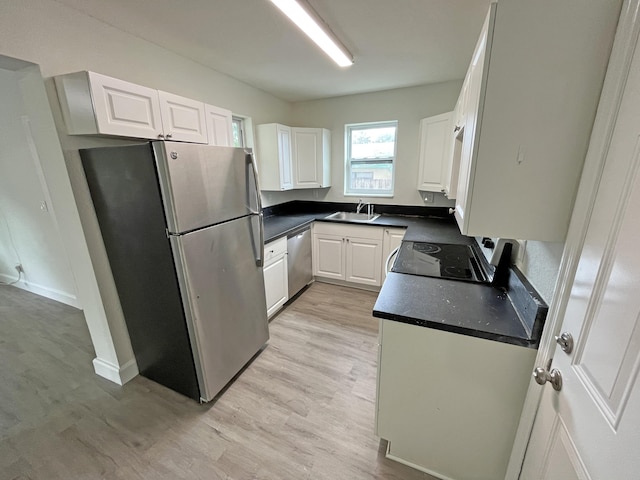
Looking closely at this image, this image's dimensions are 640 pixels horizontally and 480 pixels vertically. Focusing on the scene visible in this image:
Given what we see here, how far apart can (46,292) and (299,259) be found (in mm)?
3070

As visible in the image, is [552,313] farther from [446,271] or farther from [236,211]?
[236,211]

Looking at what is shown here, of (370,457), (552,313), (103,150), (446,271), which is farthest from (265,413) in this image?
(103,150)

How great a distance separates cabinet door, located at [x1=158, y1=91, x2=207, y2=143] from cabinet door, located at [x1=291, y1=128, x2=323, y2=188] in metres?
1.48

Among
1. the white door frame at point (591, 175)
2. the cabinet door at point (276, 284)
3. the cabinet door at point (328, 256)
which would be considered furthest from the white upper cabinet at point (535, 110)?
the cabinet door at point (328, 256)

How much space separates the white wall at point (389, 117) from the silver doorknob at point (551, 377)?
2.62 meters

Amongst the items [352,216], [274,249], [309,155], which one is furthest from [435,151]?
[274,249]

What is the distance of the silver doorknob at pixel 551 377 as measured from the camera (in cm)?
79

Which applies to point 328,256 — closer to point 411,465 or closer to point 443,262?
point 443,262

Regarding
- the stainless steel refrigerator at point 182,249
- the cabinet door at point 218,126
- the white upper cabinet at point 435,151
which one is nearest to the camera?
the stainless steel refrigerator at point 182,249

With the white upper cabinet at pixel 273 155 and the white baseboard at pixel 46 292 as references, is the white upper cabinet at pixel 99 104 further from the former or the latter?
the white baseboard at pixel 46 292

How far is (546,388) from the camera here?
88cm

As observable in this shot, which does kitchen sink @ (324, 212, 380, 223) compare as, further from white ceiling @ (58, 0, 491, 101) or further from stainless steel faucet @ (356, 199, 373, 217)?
white ceiling @ (58, 0, 491, 101)

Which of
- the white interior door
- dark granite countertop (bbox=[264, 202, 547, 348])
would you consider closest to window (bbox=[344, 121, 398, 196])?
dark granite countertop (bbox=[264, 202, 547, 348])

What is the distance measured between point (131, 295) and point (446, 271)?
2114 mm
